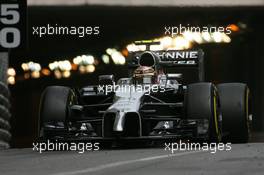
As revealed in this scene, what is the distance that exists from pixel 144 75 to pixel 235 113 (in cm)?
154

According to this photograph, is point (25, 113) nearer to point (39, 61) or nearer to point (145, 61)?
point (39, 61)

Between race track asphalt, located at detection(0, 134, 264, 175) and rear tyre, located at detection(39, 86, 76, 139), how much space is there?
7.37 feet

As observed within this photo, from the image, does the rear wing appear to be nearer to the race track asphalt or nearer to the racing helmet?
the racing helmet

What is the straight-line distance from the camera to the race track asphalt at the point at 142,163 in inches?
315

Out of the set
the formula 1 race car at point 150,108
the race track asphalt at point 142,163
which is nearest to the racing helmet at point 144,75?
the formula 1 race car at point 150,108

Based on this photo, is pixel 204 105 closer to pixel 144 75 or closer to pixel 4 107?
pixel 144 75

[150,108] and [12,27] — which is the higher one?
[12,27]

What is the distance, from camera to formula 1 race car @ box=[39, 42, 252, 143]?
40.7ft

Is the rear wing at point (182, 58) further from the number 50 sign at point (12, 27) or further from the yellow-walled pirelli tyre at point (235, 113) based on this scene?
the number 50 sign at point (12, 27)

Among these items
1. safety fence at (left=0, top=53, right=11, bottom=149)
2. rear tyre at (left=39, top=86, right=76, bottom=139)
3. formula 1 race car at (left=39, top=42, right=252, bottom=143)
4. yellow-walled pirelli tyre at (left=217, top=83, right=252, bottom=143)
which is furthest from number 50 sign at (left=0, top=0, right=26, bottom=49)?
yellow-walled pirelli tyre at (left=217, top=83, right=252, bottom=143)

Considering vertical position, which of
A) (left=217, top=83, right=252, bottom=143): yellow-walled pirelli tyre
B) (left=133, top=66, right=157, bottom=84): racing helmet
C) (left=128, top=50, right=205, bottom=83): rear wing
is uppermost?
(left=128, top=50, right=205, bottom=83): rear wing

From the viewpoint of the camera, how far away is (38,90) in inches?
1827

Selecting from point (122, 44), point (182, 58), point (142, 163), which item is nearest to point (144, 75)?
point (182, 58)

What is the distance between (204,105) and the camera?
1272cm
